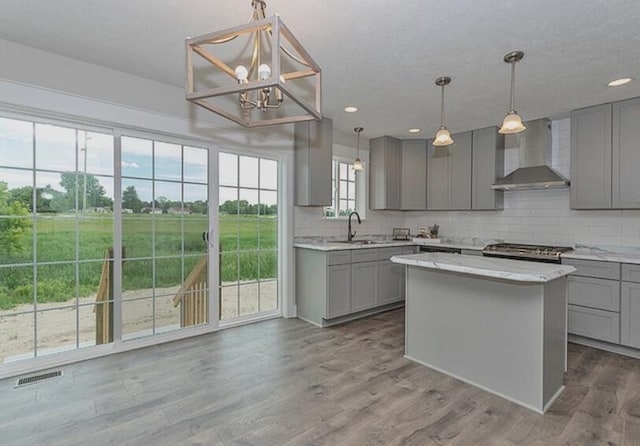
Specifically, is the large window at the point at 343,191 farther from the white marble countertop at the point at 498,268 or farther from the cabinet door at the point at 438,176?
the white marble countertop at the point at 498,268

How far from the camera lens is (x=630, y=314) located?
308 cm

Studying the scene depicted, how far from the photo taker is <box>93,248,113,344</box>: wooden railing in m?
3.02

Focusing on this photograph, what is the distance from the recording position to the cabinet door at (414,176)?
5164mm

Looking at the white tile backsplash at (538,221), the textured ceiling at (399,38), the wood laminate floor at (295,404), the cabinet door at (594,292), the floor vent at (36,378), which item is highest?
the textured ceiling at (399,38)

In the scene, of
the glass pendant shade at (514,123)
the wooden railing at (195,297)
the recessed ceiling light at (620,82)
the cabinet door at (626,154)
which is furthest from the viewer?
the wooden railing at (195,297)

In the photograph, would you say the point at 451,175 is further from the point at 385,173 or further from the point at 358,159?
the point at 358,159

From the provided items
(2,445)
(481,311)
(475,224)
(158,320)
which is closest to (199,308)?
(158,320)

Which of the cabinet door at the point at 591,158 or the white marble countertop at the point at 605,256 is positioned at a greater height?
the cabinet door at the point at 591,158

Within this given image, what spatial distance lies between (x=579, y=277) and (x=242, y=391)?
3.46 metres

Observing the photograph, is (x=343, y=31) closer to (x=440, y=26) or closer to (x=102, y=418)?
(x=440, y=26)

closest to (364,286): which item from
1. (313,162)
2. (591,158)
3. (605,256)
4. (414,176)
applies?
(313,162)

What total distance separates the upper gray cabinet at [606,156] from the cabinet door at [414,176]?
6.21 feet

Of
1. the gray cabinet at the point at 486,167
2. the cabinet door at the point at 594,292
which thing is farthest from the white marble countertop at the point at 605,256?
the gray cabinet at the point at 486,167

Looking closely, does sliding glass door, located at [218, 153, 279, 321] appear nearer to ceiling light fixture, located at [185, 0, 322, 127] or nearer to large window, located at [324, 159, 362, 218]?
ceiling light fixture, located at [185, 0, 322, 127]
